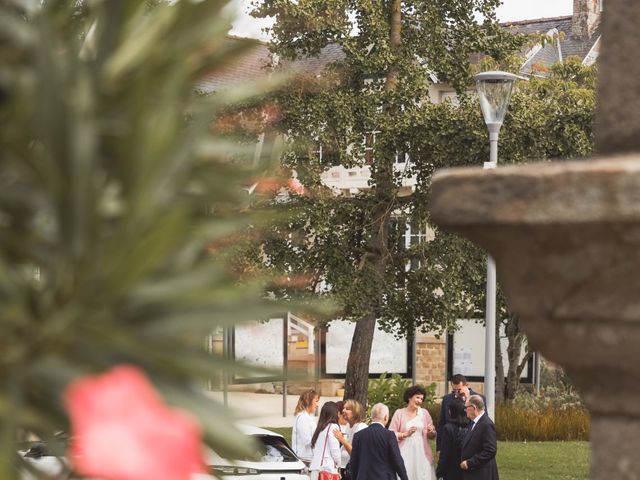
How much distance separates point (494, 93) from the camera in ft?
57.5

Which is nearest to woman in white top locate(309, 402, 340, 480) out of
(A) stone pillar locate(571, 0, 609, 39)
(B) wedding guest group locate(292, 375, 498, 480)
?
(B) wedding guest group locate(292, 375, 498, 480)

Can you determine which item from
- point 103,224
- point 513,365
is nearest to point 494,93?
point 103,224

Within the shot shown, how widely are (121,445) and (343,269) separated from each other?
23.7 m

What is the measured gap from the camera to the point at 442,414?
642 inches

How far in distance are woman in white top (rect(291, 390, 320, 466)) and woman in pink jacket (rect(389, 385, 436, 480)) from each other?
43.3 inches

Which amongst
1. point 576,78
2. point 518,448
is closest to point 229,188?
point 518,448

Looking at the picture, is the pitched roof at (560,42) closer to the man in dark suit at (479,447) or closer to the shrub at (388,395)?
the shrub at (388,395)

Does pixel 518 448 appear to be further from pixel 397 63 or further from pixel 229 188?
pixel 229 188

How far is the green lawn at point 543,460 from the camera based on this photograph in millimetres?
21688

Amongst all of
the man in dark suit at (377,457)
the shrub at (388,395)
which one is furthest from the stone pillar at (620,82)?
the shrub at (388,395)

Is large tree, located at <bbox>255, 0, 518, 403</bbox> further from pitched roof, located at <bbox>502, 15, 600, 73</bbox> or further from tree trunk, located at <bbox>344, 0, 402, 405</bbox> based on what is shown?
pitched roof, located at <bbox>502, 15, 600, 73</bbox>

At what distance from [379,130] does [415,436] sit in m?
9.67

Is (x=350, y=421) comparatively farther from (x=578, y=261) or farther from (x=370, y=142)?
(x=578, y=261)

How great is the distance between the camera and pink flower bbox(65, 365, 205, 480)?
2.23ft
